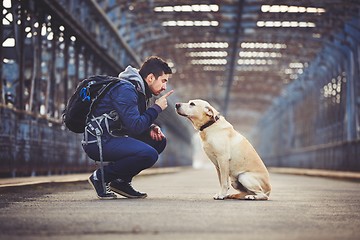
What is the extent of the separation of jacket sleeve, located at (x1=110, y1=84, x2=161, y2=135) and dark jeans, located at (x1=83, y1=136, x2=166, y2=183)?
142mm

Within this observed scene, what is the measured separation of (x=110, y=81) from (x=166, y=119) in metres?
33.7

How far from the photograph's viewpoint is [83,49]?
63.4 ft

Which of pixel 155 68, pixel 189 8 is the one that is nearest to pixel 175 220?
pixel 155 68

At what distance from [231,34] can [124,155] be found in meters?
18.9

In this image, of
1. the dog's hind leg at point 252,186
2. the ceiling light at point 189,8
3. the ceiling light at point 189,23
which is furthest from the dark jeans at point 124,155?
the ceiling light at point 189,23

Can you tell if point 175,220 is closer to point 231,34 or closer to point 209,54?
point 231,34

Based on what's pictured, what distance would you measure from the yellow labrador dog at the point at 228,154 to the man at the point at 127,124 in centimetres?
38

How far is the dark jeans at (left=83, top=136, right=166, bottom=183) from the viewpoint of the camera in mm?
6656

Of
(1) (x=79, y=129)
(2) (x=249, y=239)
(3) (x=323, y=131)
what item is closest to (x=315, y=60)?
(3) (x=323, y=131)

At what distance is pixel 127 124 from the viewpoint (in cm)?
652

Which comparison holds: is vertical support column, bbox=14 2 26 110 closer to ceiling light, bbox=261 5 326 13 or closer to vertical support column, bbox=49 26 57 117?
vertical support column, bbox=49 26 57 117

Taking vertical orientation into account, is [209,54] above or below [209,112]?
above

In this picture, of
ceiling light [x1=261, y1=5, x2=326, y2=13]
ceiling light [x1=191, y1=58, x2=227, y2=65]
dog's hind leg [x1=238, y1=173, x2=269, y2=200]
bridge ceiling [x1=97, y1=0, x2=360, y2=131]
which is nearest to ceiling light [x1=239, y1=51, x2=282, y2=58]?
bridge ceiling [x1=97, y1=0, x2=360, y2=131]

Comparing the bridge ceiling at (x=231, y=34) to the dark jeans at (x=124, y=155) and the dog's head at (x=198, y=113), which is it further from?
the dark jeans at (x=124, y=155)
